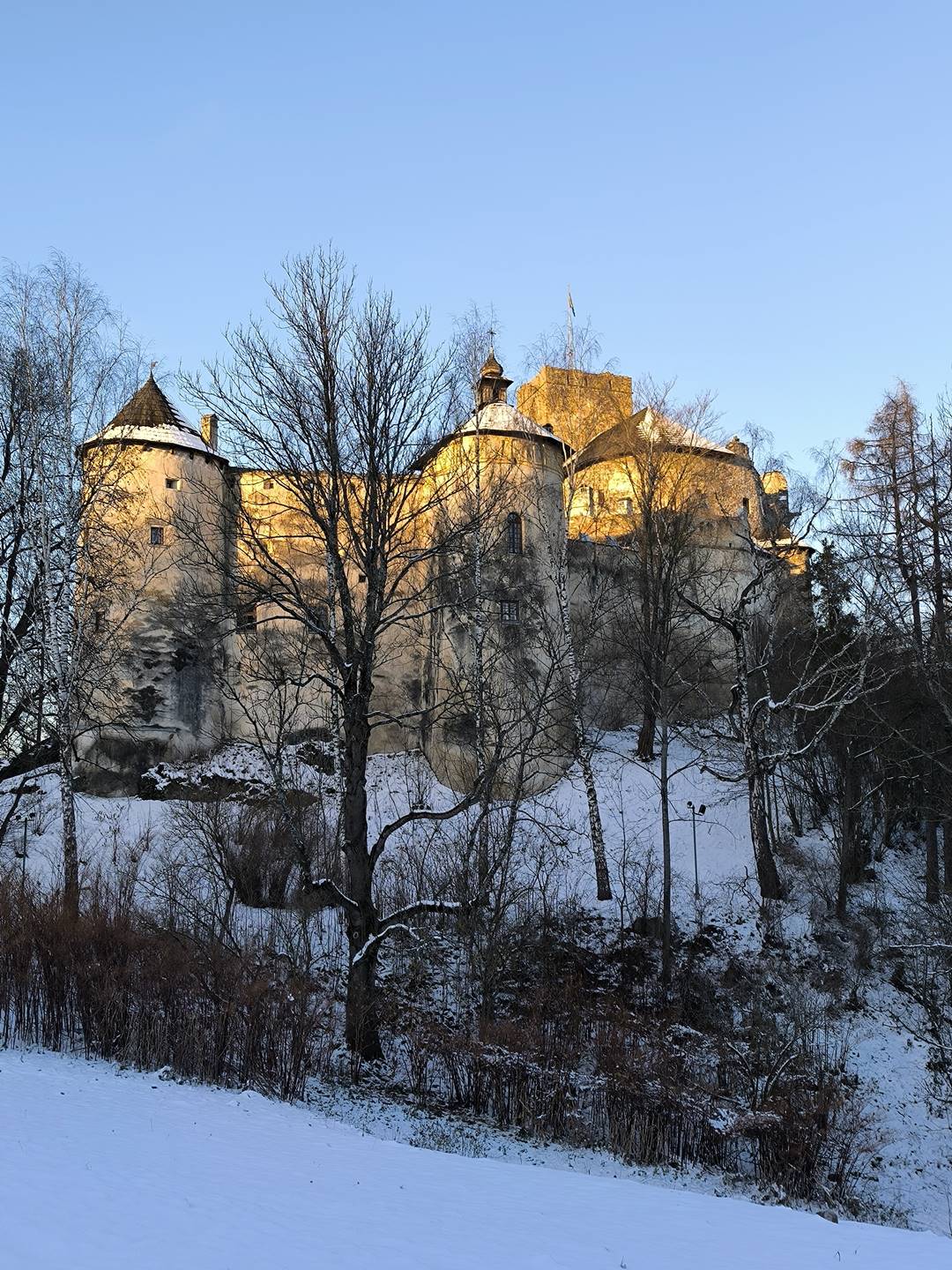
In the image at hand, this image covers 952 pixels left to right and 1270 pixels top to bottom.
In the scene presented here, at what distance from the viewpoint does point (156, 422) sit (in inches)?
1086

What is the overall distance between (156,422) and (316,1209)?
2374 cm

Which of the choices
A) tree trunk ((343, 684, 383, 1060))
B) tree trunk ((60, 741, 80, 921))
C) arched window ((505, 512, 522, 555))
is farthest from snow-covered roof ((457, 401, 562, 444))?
tree trunk ((343, 684, 383, 1060))

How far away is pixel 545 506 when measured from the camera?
27.2 meters

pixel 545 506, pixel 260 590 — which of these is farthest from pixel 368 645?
pixel 545 506

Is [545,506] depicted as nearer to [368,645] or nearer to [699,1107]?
[368,645]

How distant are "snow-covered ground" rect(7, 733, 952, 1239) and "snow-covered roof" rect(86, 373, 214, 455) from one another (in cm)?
842

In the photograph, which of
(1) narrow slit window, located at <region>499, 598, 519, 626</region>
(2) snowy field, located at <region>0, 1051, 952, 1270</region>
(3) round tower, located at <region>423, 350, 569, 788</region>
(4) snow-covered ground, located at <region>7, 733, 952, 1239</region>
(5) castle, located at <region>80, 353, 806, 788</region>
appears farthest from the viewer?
(1) narrow slit window, located at <region>499, 598, 519, 626</region>

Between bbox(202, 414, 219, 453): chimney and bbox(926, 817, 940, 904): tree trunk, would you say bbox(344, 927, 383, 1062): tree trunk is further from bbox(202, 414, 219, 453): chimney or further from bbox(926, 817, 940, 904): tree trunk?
bbox(202, 414, 219, 453): chimney

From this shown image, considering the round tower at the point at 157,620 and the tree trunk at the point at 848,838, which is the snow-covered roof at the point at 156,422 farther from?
the tree trunk at the point at 848,838

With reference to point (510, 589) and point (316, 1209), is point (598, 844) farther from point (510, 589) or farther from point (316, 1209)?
point (316, 1209)

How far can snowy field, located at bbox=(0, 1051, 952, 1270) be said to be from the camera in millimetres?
6219

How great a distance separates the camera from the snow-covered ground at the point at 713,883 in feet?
42.8

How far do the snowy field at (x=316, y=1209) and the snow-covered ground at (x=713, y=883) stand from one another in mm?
2460

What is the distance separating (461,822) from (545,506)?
940 centimetres
